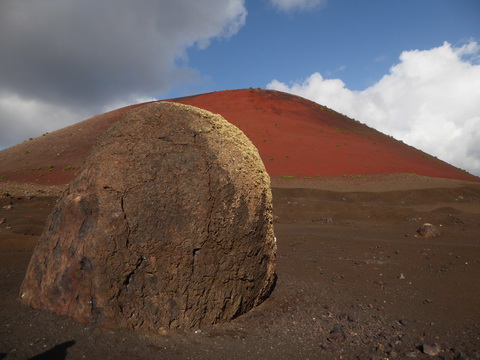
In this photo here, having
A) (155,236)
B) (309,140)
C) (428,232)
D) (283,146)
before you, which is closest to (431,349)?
(155,236)

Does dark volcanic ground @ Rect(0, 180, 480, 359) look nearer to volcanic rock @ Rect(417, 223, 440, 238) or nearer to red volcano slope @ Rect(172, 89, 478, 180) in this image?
volcanic rock @ Rect(417, 223, 440, 238)

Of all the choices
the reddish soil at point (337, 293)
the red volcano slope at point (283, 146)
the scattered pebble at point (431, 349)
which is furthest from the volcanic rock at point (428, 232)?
the red volcano slope at point (283, 146)

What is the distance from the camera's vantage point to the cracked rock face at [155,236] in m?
3.06

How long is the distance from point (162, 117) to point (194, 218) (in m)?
1.32

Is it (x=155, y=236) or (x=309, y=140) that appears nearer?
(x=155, y=236)

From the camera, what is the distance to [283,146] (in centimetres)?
2581

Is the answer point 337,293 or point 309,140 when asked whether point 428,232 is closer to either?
point 337,293

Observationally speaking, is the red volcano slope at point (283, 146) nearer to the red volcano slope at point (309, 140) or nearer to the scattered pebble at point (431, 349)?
the red volcano slope at point (309, 140)

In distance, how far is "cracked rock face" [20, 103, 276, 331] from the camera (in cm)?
306

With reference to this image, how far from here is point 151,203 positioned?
322 centimetres

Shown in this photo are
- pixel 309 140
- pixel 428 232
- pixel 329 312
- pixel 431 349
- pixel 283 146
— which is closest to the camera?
pixel 431 349

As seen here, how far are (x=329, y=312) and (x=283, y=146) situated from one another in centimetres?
2245

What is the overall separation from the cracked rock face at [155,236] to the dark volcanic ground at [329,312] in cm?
20

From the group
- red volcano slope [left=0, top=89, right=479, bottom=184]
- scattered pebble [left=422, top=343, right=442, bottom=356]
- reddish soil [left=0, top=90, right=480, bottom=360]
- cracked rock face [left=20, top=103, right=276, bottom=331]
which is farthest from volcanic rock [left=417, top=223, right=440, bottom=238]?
red volcano slope [left=0, top=89, right=479, bottom=184]
